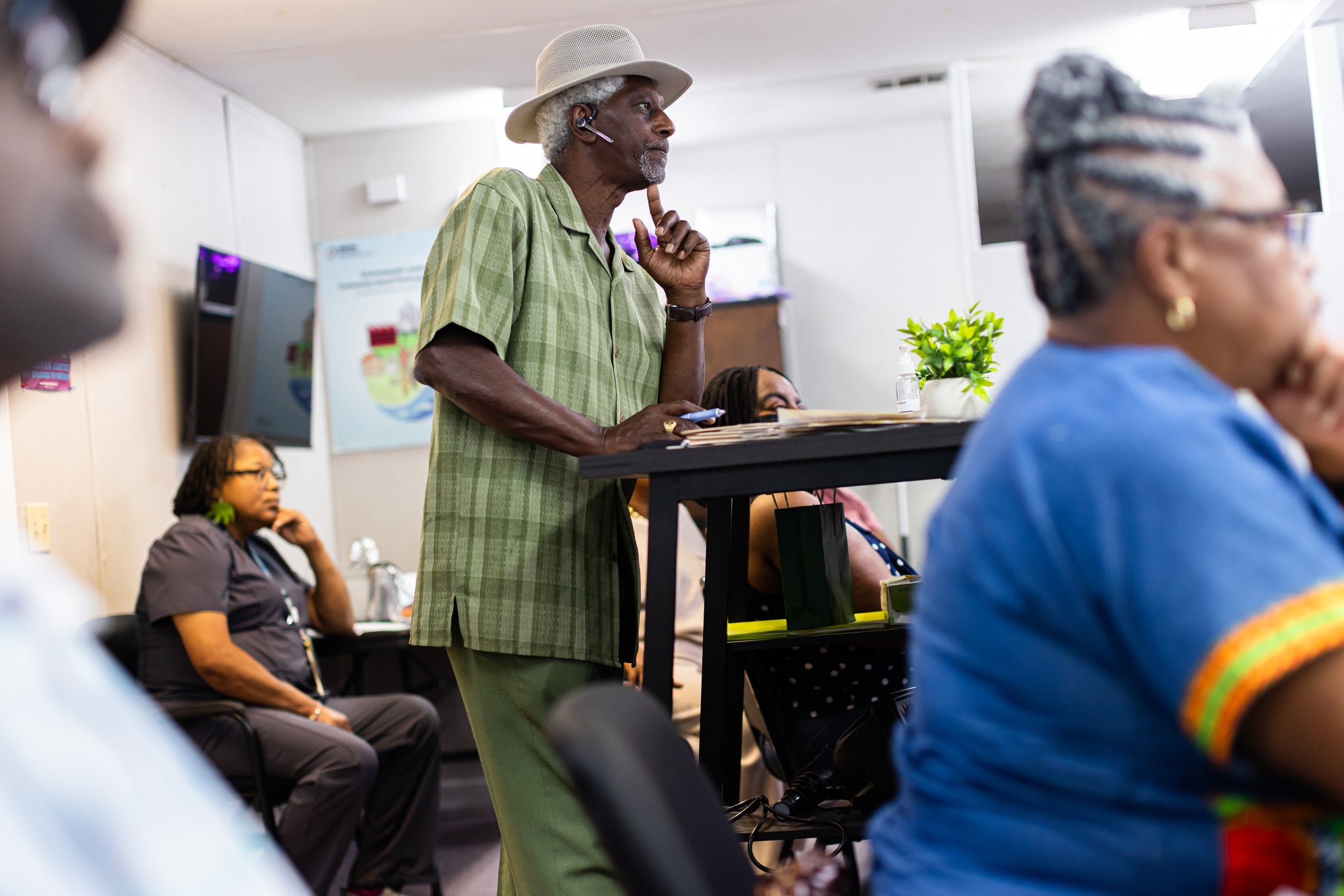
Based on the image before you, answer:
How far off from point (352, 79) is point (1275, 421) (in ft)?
15.7

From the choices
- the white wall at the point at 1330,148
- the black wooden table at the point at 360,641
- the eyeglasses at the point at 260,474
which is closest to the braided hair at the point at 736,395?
the eyeglasses at the point at 260,474

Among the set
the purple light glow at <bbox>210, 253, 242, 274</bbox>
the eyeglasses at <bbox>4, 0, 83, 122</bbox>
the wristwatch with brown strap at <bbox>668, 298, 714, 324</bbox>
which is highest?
the purple light glow at <bbox>210, 253, 242, 274</bbox>

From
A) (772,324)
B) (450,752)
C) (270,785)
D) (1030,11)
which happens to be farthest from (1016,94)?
(270,785)

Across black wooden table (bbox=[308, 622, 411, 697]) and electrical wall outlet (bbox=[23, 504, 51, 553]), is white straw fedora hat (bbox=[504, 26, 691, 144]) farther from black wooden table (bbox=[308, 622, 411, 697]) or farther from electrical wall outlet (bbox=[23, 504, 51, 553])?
black wooden table (bbox=[308, 622, 411, 697])

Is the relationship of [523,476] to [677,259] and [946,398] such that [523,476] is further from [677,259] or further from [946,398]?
[946,398]

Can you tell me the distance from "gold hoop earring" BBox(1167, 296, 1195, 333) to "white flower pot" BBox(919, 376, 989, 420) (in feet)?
2.70

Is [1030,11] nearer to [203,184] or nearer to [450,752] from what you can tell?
[203,184]

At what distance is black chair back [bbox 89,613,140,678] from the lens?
3449 millimetres

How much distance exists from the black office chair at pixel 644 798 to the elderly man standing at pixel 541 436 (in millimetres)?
732

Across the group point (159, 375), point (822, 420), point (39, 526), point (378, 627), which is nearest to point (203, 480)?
point (39, 526)

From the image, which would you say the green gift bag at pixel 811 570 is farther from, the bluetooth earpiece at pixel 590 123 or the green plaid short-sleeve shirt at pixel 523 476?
the bluetooth earpiece at pixel 590 123

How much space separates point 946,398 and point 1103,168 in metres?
0.93

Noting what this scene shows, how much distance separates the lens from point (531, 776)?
5.97 ft

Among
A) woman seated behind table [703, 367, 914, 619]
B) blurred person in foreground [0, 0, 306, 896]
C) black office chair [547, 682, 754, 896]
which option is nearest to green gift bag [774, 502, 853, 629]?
woman seated behind table [703, 367, 914, 619]
